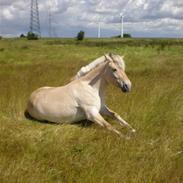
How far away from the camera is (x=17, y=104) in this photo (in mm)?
7898

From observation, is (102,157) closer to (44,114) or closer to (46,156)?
(46,156)

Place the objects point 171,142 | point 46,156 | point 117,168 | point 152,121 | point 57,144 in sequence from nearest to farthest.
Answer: point 117,168
point 46,156
point 57,144
point 171,142
point 152,121

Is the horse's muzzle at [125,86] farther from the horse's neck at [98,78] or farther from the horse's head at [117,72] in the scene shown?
the horse's neck at [98,78]

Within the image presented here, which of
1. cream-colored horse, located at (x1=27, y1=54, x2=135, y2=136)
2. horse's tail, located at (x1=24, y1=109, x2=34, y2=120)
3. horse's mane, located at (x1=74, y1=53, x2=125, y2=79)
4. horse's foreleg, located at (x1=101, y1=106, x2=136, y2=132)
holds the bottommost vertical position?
horse's tail, located at (x1=24, y1=109, x2=34, y2=120)

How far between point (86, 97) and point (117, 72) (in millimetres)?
662

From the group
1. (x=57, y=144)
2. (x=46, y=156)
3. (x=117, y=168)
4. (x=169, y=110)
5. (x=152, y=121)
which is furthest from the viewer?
(x=169, y=110)

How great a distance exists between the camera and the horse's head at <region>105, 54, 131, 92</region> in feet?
22.1

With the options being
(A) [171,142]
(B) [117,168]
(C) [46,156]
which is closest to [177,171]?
(B) [117,168]

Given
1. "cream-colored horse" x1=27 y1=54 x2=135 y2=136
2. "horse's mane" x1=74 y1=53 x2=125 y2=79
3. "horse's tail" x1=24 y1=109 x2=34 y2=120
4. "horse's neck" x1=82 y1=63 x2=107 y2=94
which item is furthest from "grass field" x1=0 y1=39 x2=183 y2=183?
"horse's mane" x1=74 y1=53 x2=125 y2=79

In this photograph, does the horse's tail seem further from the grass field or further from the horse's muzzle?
the horse's muzzle

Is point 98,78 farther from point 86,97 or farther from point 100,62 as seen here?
point 86,97

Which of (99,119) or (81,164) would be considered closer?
(81,164)

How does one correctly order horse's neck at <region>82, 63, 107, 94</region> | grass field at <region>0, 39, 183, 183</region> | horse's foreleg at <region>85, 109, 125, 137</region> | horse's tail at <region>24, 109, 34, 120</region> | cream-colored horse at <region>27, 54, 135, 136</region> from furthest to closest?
horse's tail at <region>24, 109, 34, 120</region> < horse's neck at <region>82, 63, 107, 94</region> < cream-colored horse at <region>27, 54, 135, 136</region> < horse's foreleg at <region>85, 109, 125, 137</region> < grass field at <region>0, 39, 183, 183</region>

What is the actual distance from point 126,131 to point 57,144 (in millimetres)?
1397
